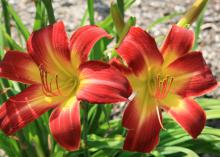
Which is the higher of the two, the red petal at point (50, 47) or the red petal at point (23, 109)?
the red petal at point (50, 47)

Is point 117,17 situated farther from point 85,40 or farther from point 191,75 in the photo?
point 191,75

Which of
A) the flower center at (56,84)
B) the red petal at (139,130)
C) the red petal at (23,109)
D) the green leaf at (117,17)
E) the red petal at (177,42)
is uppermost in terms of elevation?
the green leaf at (117,17)

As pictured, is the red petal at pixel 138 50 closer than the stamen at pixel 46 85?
Yes

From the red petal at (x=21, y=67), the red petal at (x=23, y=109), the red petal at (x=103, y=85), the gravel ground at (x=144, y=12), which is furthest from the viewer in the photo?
the gravel ground at (x=144, y=12)

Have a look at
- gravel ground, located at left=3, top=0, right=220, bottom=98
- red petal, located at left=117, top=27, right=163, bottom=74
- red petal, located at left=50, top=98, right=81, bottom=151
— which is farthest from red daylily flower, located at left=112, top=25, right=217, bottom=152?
gravel ground, located at left=3, top=0, right=220, bottom=98

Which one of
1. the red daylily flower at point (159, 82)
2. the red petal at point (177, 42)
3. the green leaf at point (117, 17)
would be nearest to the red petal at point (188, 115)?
the red daylily flower at point (159, 82)

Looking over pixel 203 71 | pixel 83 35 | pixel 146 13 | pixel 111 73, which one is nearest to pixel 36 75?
pixel 83 35

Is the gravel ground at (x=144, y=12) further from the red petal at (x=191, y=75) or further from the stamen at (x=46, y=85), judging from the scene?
the stamen at (x=46, y=85)

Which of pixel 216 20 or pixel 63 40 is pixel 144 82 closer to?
pixel 63 40
